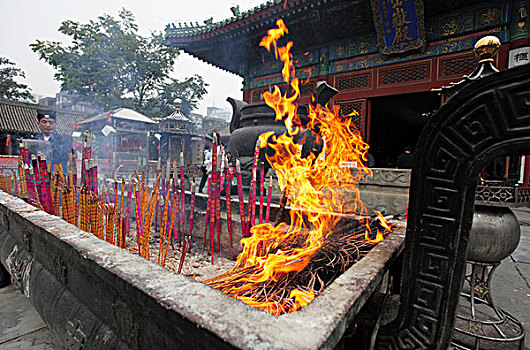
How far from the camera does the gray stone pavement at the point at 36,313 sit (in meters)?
1.81

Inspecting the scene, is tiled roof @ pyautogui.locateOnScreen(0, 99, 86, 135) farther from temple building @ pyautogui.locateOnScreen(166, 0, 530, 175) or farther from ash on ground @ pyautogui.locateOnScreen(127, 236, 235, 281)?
ash on ground @ pyautogui.locateOnScreen(127, 236, 235, 281)

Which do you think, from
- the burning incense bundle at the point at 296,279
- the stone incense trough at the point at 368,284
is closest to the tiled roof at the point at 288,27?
the burning incense bundle at the point at 296,279

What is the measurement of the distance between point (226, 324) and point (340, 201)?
16.4ft

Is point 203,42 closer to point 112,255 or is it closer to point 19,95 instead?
point 112,255

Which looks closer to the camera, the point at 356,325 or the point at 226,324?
the point at 226,324

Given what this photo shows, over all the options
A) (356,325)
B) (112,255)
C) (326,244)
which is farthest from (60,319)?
(326,244)

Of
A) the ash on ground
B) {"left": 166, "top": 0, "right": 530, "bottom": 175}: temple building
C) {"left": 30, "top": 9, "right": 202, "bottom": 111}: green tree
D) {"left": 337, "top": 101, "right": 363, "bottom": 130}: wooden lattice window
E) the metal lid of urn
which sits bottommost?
the ash on ground

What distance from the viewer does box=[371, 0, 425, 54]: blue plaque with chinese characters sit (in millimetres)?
5926

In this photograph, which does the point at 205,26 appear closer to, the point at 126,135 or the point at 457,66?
the point at 457,66

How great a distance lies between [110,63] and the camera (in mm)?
20047

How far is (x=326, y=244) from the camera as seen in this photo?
226 cm

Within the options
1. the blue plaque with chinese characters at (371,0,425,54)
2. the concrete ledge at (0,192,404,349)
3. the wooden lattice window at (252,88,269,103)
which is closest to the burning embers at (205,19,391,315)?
the concrete ledge at (0,192,404,349)

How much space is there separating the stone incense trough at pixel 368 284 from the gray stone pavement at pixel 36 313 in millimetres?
561

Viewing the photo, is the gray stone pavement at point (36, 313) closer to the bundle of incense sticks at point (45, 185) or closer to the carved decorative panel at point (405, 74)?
the bundle of incense sticks at point (45, 185)
